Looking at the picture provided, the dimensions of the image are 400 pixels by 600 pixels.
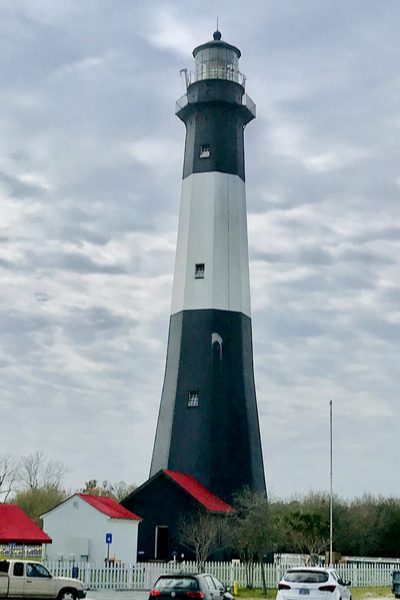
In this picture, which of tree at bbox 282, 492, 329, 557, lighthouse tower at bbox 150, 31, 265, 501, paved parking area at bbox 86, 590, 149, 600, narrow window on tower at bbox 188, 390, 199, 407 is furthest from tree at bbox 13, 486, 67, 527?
paved parking area at bbox 86, 590, 149, 600

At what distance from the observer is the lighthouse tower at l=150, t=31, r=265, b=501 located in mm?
41031

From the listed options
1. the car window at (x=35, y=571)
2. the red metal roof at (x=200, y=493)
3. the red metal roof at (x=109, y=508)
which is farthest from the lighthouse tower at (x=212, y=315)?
the car window at (x=35, y=571)

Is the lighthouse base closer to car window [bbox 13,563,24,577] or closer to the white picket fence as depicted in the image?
the white picket fence

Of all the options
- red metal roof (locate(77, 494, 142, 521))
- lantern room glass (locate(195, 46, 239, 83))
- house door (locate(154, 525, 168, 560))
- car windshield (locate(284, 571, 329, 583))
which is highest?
lantern room glass (locate(195, 46, 239, 83))

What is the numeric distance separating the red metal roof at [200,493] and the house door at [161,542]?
2179 mm

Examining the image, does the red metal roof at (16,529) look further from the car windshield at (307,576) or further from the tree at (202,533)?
the car windshield at (307,576)

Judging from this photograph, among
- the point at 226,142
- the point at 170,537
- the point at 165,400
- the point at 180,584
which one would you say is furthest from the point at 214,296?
the point at 180,584

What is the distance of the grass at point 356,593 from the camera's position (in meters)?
31.8

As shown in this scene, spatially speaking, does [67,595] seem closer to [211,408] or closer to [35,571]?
[35,571]

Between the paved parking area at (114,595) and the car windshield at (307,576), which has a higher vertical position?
the car windshield at (307,576)

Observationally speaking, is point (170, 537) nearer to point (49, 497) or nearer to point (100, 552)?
point (100, 552)

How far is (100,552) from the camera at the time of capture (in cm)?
3581

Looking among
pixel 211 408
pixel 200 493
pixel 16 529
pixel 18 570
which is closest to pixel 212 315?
Answer: pixel 211 408

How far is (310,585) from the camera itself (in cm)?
2230
